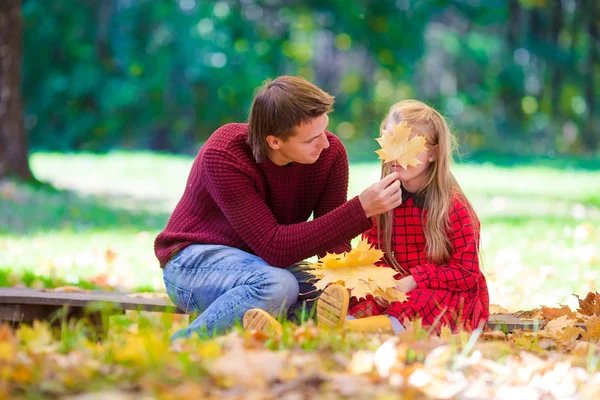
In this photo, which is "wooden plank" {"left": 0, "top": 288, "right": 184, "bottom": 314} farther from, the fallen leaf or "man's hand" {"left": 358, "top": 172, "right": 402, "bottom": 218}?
the fallen leaf

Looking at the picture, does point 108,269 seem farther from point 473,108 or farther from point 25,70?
point 473,108

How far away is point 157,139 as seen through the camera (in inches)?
772

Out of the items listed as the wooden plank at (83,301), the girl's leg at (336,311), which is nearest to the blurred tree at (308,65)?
the wooden plank at (83,301)

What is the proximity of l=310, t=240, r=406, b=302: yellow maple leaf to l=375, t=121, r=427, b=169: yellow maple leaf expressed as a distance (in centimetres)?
35

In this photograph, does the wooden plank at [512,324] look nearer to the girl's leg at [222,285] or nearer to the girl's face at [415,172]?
the girl's face at [415,172]

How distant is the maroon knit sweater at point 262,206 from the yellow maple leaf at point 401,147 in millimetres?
278

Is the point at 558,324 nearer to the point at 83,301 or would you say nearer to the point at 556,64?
the point at 83,301

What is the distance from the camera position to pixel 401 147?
3203 mm

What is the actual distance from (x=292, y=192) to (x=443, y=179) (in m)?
0.63

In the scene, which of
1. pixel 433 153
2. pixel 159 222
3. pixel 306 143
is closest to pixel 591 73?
pixel 159 222

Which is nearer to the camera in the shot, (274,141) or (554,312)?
(274,141)

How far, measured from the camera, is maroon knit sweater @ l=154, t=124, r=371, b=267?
122 inches

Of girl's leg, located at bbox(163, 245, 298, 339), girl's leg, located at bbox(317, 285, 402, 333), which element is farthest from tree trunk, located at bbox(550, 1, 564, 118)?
girl's leg, located at bbox(317, 285, 402, 333)

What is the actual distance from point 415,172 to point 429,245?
0.30 meters
